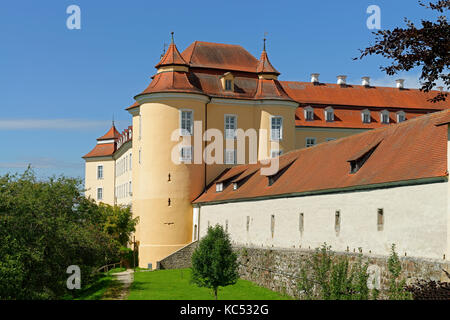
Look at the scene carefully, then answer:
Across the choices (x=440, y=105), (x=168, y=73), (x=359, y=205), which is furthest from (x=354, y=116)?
(x=359, y=205)

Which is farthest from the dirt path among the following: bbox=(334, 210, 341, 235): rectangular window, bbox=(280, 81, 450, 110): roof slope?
bbox=(280, 81, 450, 110): roof slope

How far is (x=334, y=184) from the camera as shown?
26922 mm

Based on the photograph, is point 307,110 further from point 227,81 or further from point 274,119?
point 227,81

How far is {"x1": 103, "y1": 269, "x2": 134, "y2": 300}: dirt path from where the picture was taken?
33.7 metres

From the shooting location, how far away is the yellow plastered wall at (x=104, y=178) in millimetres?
76625

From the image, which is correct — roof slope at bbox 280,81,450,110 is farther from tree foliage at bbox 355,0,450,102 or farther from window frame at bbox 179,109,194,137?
tree foliage at bbox 355,0,450,102

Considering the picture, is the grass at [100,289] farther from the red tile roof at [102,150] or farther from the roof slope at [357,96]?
the red tile roof at [102,150]

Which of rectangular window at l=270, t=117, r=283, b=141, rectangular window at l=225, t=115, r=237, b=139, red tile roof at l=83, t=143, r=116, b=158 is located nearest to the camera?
rectangular window at l=225, t=115, r=237, b=139

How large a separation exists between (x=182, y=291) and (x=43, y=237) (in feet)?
25.1

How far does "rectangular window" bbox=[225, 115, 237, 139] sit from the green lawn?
1315 cm

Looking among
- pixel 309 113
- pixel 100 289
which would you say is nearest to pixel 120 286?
pixel 100 289

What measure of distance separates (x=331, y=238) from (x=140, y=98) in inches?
959

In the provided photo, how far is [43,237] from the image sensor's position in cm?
3003

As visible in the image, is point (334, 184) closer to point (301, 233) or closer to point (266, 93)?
point (301, 233)
